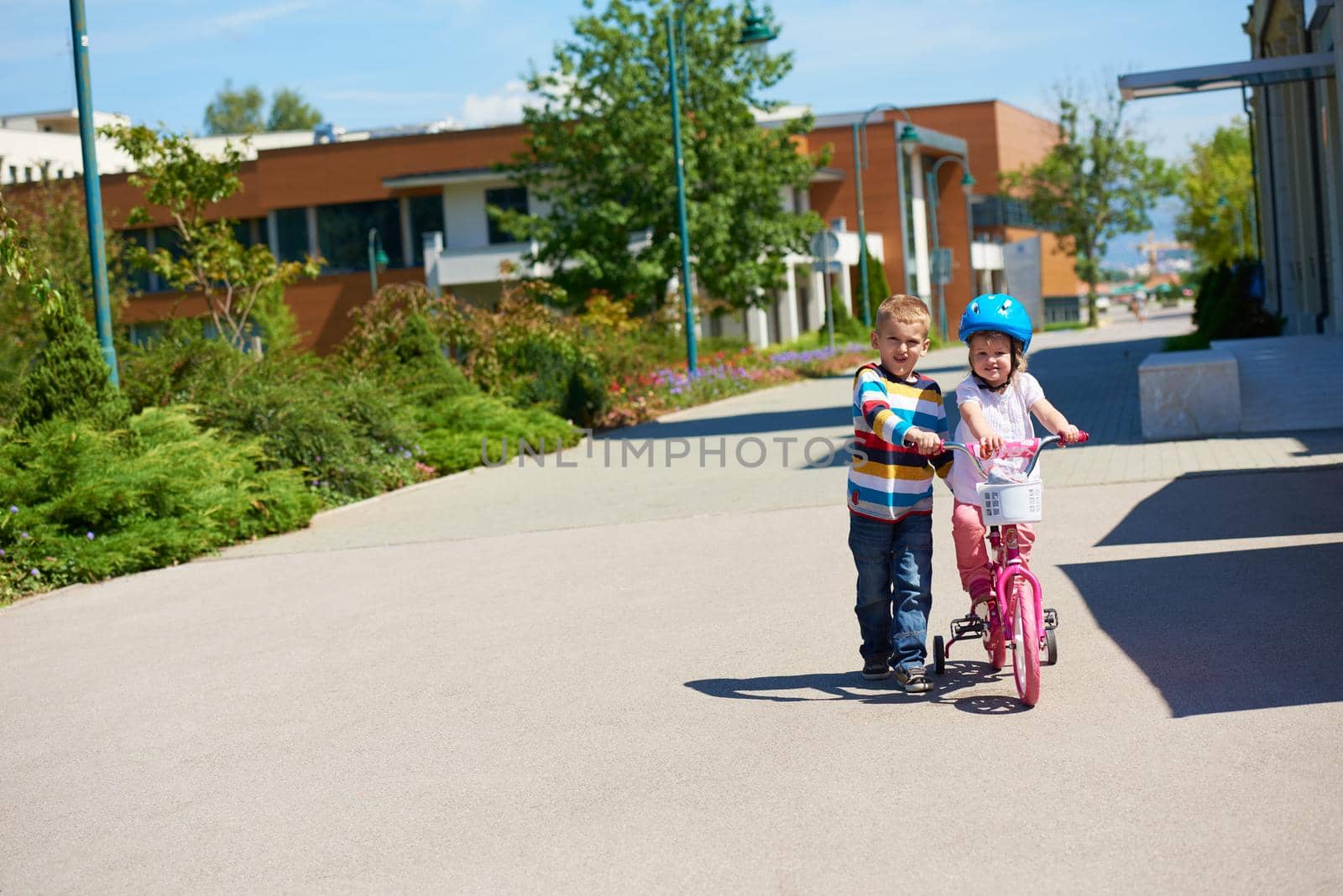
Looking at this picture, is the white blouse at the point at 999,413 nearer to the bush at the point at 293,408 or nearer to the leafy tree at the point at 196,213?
the bush at the point at 293,408

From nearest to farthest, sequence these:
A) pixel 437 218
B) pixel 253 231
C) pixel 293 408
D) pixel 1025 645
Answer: pixel 1025 645 < pixel 293 408 < pixel 437 218 < pixel 253 231

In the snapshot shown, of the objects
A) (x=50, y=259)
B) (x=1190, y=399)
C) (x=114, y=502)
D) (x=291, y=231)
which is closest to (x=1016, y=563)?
(x=114, y=502)

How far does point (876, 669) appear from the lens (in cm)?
659

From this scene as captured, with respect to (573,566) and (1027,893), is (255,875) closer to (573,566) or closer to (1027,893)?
(1027,893)

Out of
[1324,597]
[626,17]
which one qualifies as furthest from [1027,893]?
[626,17]

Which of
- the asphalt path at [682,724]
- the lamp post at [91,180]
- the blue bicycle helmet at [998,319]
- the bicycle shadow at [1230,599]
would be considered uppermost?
the lamp post at [91,180]

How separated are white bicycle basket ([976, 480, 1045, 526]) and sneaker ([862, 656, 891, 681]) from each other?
3.18 feet

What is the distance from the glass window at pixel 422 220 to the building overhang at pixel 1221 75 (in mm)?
38362

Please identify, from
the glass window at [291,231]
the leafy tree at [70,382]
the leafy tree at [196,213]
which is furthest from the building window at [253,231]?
the leafy tree at [70,382]

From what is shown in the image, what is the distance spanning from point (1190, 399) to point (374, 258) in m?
41.5

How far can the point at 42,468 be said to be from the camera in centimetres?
1163

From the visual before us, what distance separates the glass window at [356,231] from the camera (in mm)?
56344

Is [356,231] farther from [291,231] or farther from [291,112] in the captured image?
[291,112]

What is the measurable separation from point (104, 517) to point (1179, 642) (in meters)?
8.07
